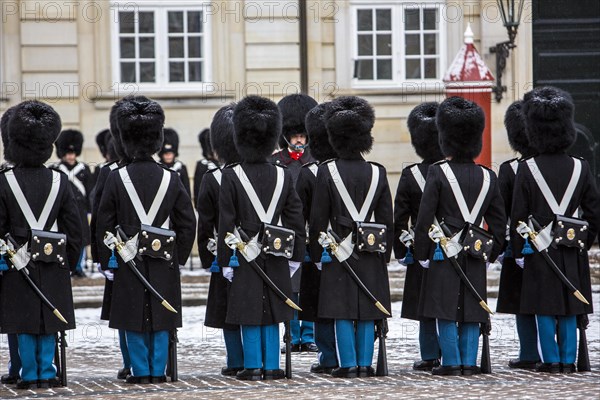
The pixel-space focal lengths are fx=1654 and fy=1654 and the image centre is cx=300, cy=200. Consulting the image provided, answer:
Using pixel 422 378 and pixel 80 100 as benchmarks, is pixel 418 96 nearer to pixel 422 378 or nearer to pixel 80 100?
pixel 80 100

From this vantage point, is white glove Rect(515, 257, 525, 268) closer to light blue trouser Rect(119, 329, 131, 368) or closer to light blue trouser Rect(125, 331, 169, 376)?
light blue trouser Rect(125, 331, 169, 376)

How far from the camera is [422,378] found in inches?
386

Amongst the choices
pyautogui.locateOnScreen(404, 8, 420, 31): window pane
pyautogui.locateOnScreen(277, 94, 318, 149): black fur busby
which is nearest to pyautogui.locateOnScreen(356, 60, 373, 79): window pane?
pyautogui.locateOnScreen(404, 8, 420, 31): window pane

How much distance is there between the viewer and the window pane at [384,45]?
19203 mm

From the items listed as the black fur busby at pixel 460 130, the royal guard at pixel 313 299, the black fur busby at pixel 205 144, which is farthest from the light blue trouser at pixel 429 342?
the black fur busby at pixel 205 144

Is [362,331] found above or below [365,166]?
below

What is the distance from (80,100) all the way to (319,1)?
2.93 m

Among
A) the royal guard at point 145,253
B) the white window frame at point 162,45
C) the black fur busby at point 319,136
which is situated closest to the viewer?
the royal guard at point 145,253

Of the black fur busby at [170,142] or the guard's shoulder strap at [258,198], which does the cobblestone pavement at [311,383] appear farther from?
the black fur busby at [170,142]

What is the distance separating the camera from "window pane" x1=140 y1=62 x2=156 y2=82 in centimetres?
1894

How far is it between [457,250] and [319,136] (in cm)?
142

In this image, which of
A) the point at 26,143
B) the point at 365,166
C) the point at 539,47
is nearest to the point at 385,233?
the point at 365,166

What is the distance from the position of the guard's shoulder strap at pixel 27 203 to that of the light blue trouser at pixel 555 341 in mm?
2978

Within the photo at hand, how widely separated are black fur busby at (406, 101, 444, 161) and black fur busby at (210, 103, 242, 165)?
1.24m
